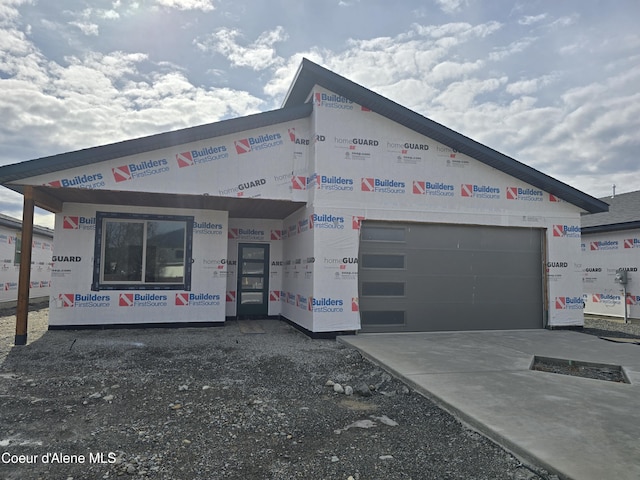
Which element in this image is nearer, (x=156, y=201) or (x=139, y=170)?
(x=139, y=170)

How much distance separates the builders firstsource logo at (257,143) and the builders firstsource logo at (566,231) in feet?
22.8

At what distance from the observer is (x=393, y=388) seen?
503cm

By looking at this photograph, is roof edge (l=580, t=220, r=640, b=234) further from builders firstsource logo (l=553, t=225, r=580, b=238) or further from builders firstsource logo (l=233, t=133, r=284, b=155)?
builders firstsource logo (l=233, t=133, r=284, b=155)

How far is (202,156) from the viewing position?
8484 mm

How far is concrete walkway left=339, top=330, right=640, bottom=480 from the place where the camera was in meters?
3.11

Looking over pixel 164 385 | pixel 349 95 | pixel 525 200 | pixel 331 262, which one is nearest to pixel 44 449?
pixel 164 385

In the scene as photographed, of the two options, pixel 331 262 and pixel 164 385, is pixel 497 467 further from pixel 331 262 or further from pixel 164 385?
pixel 331 262

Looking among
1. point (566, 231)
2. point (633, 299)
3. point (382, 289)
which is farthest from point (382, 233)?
point (633, 299)

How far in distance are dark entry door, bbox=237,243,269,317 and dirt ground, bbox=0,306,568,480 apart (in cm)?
445

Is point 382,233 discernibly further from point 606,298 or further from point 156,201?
point 606,298

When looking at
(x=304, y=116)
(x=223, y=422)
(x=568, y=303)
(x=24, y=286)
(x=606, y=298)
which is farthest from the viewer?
(x=606, y=298)

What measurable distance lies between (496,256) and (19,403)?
30.2 feet

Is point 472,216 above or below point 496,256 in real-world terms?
above

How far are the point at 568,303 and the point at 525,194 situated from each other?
9.25 feet
